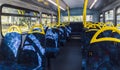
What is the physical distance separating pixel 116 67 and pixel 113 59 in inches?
4.1

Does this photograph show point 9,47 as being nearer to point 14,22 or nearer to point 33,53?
point 33,53

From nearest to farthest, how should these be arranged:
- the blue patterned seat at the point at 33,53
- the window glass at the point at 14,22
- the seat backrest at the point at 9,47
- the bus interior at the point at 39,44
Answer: the bus interior at the point at 39,44 → the blue patterned seat at the point at 33,53 → the seat backrest at the point at 9,47 → the window glass at the point at 14,22

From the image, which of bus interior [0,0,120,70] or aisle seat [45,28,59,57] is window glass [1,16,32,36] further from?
aisle seat [45,28,59,57]

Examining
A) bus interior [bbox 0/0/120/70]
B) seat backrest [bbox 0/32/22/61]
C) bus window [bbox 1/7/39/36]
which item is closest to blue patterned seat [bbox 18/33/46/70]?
bus interior [bbox 0/0/120/70]

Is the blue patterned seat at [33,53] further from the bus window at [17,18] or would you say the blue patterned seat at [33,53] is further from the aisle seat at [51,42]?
the aisle seat at [51,42]

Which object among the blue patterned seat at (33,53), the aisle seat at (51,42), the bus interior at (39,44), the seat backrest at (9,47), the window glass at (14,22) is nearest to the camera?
the bus interior at (39,44)

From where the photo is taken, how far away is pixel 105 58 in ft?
8.19

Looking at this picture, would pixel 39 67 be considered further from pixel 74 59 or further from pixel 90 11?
pixel 90 11

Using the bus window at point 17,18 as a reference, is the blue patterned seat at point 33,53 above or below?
below

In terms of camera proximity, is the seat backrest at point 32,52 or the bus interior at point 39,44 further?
the seat backrest at point 32,52

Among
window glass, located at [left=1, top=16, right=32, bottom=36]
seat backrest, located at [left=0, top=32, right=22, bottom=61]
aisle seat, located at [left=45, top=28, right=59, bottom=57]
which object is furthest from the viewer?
aisle seat, located at [left=45, top=28, right=59, bottom=57]

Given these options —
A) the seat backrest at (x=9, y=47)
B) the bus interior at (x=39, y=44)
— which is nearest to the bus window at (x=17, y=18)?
the bus interior at (x=39, y=44)

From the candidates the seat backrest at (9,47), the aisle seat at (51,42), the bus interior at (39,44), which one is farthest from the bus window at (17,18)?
the aisle seat at (51,42)

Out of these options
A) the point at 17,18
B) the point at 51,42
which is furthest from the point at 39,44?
the point at 51,42
